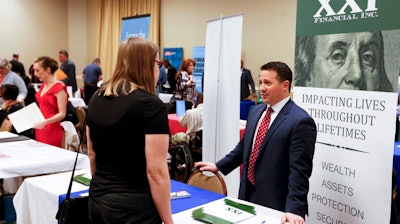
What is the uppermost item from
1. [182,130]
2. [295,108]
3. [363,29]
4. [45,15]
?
[45,15]

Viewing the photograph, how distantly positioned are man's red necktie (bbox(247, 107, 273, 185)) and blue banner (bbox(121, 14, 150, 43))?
4.51 m

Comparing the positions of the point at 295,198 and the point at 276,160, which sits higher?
the point at 276,160

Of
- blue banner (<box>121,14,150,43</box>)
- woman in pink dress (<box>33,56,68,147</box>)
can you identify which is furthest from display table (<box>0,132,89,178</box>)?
blue banner (<box>121,14,150,43</box>)

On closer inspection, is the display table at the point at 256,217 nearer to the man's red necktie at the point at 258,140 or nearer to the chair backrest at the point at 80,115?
the man's red necktie at the point at 258,140

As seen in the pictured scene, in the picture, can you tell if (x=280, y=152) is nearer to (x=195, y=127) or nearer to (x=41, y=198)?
(x=41, y=198)

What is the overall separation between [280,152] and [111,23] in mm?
11413

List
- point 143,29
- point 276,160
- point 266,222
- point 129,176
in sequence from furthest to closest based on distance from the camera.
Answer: point 143,29, point 276,160, point 266,222, point 129,176

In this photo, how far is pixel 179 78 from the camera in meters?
7.08

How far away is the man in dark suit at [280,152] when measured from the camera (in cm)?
211

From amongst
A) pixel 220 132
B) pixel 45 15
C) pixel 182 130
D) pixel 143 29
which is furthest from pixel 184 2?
pixel 220 132

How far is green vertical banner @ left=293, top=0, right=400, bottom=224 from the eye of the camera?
2.29 meters

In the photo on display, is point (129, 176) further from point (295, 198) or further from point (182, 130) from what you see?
point (182, 130)

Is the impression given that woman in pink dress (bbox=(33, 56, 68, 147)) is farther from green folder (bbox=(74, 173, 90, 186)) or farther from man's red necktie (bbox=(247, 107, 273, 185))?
man's red necktie (bbox=(247, 107, 273, 185))

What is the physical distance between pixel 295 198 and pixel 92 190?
3.19 feet
